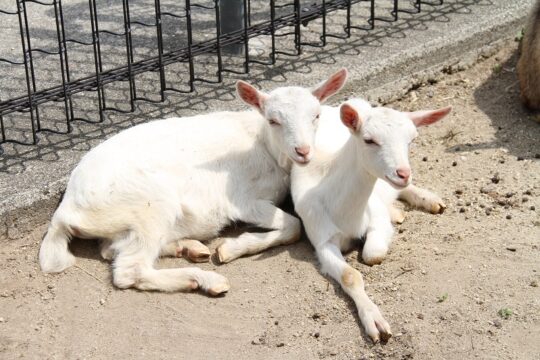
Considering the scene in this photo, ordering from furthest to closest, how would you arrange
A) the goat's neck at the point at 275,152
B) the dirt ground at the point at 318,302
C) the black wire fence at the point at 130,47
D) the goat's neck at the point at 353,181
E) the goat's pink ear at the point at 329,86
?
the black wire fence at the point at 130,47 < the goat's neck at the point at 275,152 < the goat's pink ear at the point at 329,86 < the goat's neck at the point at 353,181 < the dirt ground at the point at 318,302

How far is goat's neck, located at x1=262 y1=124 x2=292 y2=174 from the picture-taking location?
237 inches

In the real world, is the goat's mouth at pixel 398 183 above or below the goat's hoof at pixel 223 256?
above

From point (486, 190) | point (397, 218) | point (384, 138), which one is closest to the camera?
point (384, 138)

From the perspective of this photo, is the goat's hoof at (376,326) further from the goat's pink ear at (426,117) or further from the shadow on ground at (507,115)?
the shadow on ground at (507,115)

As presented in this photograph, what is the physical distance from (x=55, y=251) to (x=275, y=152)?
150 cm

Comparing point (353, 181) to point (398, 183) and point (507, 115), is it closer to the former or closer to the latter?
point (398, 183)

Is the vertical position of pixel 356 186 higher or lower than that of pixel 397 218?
higher

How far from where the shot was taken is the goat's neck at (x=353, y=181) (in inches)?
218

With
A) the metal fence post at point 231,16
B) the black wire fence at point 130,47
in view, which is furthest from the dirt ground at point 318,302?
the metal fence post at point 231,16

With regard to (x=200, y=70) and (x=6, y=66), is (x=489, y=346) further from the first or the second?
(x=6, y=66)

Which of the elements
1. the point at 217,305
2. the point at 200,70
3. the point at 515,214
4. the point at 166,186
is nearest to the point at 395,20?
the point at 200,70

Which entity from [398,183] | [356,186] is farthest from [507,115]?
[398,183]

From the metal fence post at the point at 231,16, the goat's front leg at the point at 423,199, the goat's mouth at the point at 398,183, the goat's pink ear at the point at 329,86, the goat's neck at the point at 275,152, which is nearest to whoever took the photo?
the goat's mouth at the point at 398,183

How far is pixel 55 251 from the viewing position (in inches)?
221
